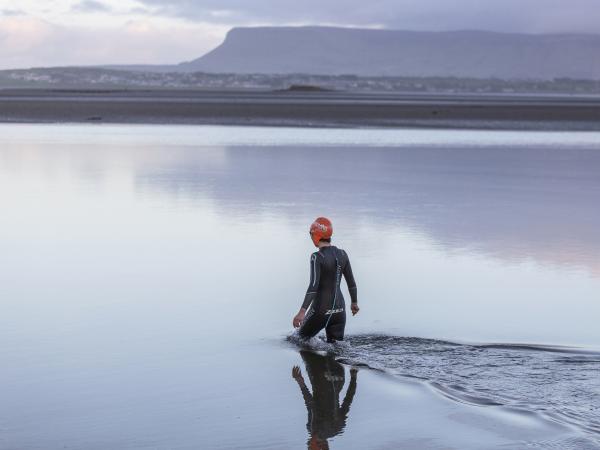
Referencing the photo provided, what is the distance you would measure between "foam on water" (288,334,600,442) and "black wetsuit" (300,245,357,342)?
0.57 ft

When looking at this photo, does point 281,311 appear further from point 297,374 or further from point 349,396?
point 349,396

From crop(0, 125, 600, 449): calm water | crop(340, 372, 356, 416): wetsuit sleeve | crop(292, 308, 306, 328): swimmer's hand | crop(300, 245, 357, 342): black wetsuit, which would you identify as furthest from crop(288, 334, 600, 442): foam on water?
crop(292, 308, 306, 328): swimmer's hand

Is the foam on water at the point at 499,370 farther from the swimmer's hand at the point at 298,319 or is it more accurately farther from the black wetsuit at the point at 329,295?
the swimmer's hand at the point at 298,319

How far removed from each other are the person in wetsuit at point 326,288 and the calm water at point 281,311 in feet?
0.78

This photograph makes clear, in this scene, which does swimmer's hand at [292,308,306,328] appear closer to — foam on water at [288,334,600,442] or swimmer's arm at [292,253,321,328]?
swimmer's arm at [292,253,321,328]

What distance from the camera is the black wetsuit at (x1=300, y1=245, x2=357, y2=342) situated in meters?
9.86

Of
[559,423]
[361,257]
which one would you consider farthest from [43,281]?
[559,423]

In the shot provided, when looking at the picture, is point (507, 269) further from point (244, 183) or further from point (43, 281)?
point (244, 183)

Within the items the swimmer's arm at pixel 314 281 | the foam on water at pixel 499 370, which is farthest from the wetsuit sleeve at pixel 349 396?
the swimmer's arm at pixel 314 281

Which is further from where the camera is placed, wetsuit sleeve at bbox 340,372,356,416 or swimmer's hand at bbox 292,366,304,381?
swimmer's hand at bbox 292,366,304,381

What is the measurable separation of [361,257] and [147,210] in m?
5.60

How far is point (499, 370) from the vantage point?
9.13 m

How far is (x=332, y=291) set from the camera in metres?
9.91

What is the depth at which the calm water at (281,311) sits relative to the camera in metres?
7.79
